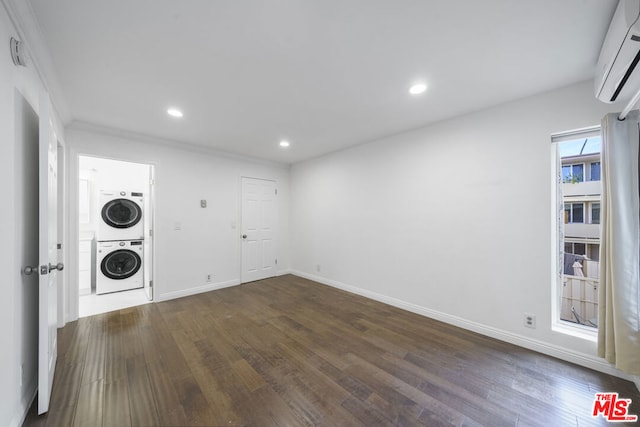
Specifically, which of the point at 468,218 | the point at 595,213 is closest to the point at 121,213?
the point at 468,218

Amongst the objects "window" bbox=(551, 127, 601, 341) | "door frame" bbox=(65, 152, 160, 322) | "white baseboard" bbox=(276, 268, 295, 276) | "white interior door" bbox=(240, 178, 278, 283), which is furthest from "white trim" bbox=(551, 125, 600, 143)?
"door frame" bbox=(65, 152, 160, 322)

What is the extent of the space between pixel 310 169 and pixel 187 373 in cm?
379

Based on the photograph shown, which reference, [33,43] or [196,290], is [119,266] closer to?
[196,290]

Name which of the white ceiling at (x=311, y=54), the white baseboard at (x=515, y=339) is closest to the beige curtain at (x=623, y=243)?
the white baseboard at (x=515, y=339)

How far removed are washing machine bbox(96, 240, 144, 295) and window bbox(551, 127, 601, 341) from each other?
594cm

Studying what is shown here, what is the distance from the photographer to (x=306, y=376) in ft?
6.20

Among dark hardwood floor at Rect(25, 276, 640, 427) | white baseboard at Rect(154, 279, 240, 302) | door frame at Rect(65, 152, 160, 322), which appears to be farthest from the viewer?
white baseboard at Rect(154, 279, 240, 302)

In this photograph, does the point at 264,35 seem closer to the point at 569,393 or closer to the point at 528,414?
the point at 528,414

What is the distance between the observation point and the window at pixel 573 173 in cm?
223

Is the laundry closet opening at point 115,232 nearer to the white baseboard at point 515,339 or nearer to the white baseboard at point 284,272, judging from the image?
the white baseboard at point 284,272

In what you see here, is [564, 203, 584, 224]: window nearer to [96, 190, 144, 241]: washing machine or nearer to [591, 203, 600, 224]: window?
[591, 203, 600, 224]: window

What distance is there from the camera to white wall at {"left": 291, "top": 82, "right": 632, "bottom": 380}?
2.23 metres

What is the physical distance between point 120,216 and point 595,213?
6441mm

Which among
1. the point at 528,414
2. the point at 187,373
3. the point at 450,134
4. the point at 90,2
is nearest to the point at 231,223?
the point at 187,373
